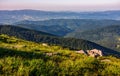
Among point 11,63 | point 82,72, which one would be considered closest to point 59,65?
point 82,72

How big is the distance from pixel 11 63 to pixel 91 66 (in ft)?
12.8

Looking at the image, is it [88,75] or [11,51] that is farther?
[11,51]

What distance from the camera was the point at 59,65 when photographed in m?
12.7

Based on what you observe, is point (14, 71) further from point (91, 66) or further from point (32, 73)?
point (91, 66)

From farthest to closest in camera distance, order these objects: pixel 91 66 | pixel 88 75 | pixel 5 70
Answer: pixel 91 66 < pixel 88 75 < pixel 5 70

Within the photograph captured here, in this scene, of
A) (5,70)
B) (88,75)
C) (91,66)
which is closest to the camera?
(5,70)

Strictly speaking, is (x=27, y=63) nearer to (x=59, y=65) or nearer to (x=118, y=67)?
(x=59, y=65)

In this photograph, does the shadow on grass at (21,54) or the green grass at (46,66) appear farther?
the shadow on grass at (21,54)

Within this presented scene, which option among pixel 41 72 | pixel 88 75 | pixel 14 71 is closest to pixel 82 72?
pixel 88 75

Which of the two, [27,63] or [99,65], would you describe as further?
[99,65]

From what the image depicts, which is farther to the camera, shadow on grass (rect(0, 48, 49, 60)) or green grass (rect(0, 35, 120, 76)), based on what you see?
shadow on grass (rect(0, 48, 49, 60))

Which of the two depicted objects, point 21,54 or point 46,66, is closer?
point 46,66

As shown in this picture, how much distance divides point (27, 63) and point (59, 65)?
5.15 ft

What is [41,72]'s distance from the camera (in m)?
11.4
